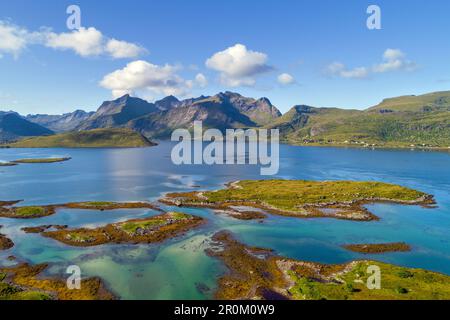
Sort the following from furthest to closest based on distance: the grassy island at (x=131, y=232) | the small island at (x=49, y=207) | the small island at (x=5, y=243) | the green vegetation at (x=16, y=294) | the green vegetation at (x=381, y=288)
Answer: the small island at (x=49, y=207)
the grassy island at (x=131, y=232)
the small island at (x=5, y=243)
the green vegetation at (x=381, y=288)
the green vegetation at (x=16, y=294)

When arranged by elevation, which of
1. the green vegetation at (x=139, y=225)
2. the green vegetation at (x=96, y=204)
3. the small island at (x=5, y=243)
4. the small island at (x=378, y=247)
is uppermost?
the green vegetation at (x=96, y=204)

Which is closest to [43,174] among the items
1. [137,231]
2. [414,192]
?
[137,231]

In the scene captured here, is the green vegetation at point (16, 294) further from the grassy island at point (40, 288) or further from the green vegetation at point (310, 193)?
the green vegetation at point (310, 193)

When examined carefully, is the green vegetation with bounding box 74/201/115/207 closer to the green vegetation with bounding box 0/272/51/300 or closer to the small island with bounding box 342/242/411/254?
the green vegetation with bounding box 0/272/51/300

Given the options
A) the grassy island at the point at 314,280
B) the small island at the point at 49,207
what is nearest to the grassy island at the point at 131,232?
the small island at the point at 49,207

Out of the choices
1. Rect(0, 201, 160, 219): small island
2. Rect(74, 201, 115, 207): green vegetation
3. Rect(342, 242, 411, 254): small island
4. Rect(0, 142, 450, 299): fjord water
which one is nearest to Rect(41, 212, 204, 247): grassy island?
Rect(0, 142, 450, 299): fjord water

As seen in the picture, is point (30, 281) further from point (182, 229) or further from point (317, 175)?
point (317, 175)

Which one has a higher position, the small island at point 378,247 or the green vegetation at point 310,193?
the green vegetation at point 310,193
